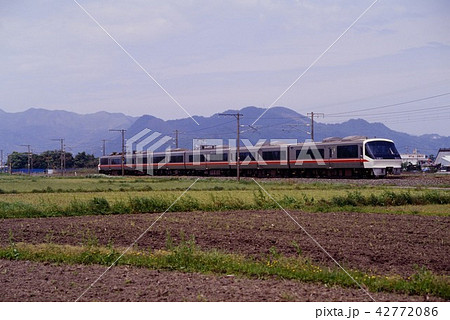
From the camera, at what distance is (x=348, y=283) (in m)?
8.36

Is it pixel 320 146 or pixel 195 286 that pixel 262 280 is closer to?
pixel 195 286

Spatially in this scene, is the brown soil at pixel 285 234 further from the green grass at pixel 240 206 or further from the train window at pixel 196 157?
the train window at pixel 196 157

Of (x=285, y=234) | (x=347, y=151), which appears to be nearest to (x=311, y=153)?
(x=347, y=151)

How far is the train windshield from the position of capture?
136ft

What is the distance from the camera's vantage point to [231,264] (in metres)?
9.99

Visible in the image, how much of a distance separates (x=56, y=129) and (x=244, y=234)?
280 feet

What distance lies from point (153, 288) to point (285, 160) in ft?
138

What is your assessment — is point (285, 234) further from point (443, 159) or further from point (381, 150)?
point (443, 159)

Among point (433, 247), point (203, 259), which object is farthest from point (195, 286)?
point (433, 247)

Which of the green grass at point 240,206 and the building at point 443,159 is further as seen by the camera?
the building at point 443,159

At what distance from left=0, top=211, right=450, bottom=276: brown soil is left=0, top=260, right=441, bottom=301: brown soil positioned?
6.79 ft

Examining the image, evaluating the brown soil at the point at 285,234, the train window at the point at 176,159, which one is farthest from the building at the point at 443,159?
the brown soil at the point at 285,234

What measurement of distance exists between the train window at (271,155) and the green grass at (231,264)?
1524 inches

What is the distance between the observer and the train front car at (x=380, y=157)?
1634 inches
